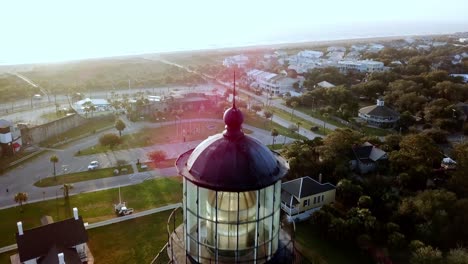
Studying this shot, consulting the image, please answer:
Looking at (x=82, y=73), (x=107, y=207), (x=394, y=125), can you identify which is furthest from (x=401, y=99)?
(x=82, y=73)

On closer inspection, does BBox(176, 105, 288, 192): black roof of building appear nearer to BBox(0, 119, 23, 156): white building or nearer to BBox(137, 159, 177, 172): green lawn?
BBox(137, 159, 177, 172): green lawn

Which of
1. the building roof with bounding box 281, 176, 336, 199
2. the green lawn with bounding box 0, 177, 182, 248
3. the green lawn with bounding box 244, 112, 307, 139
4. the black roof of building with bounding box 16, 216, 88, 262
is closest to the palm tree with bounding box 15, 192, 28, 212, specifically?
the green lawn with bounding box 0, 177, 182, 248

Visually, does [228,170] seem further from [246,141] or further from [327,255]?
[327,255]

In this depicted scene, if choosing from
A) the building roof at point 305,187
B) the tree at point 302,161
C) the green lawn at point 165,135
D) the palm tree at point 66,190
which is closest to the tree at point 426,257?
the building roof at point 305,187

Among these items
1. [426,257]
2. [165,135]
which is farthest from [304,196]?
[165,135]

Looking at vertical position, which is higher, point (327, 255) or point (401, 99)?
point (401, 99)
